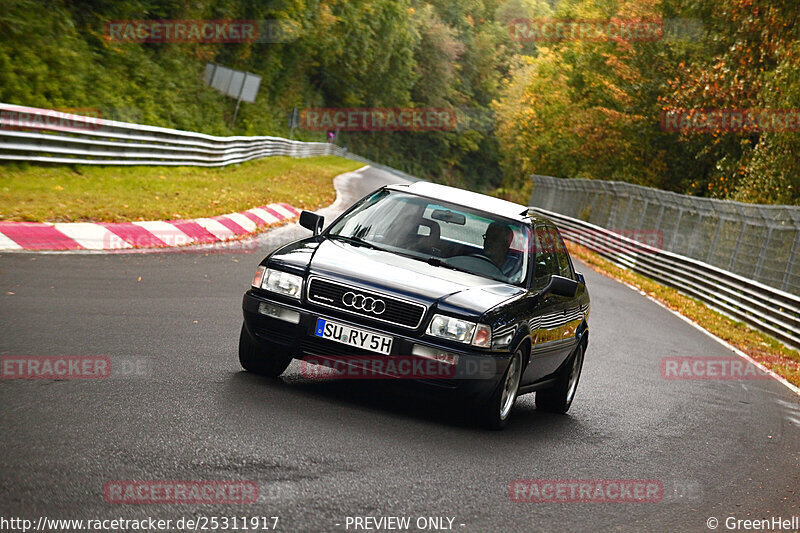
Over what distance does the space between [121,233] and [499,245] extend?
745 cm

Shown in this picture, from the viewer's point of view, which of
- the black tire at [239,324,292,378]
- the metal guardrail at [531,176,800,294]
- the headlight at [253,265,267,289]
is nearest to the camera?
the headlight at [253,265,267,289]

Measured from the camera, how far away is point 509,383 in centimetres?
744

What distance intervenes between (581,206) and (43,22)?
22618 millimetres

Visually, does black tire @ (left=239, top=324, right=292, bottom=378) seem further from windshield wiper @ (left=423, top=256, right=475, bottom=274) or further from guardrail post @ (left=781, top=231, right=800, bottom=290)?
guardrail post @ (left=781, top=231, right=800, bottom=290)

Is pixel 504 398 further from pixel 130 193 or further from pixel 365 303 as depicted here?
pixel 130 193

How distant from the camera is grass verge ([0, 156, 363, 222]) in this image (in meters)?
14.7

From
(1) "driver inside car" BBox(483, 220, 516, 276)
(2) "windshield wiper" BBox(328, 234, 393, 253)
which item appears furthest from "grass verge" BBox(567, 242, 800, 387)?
(2) "windshield wiper" BBox(328, 234, 393, 253)

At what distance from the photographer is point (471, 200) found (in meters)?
8.51

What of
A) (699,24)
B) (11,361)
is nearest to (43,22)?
(11,361)

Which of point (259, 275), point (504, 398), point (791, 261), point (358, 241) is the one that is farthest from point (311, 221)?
point (791, 261)

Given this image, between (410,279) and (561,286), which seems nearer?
(410,279)

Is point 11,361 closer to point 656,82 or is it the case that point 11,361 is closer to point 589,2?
point 656,82

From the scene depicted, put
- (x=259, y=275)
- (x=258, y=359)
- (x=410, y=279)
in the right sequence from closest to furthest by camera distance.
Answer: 1. (x=410, y=279)
2. (x=259, y=275)
3. (x=258, y=359)

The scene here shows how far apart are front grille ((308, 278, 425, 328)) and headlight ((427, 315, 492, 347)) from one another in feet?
0.35
